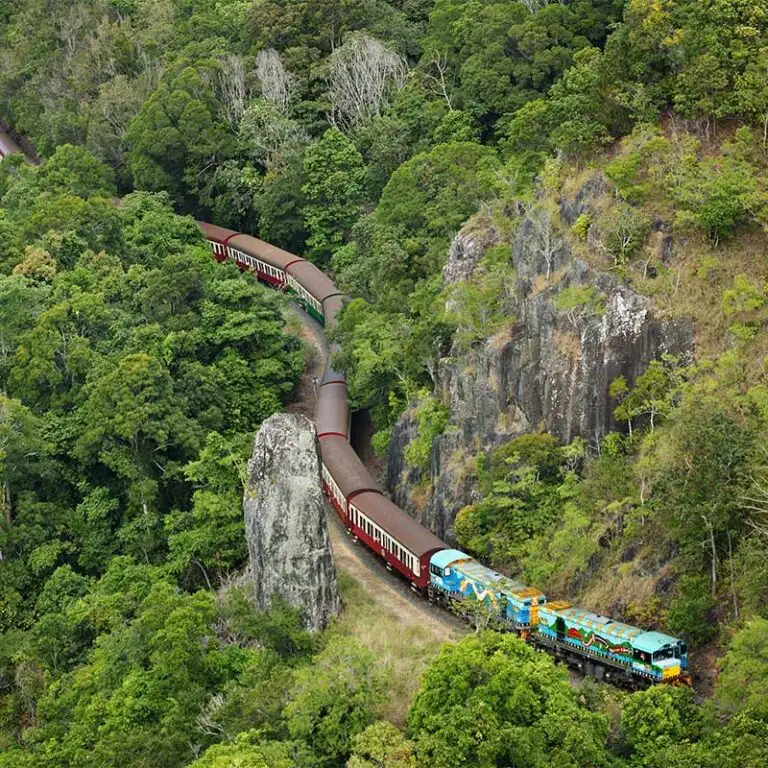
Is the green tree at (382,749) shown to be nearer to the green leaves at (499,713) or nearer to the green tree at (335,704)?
the green leaves at (499,713)

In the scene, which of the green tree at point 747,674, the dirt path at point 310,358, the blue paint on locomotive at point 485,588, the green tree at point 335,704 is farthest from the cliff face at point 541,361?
the green tree at point 335,704

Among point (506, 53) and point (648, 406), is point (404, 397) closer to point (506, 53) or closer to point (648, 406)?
point (648, 406)

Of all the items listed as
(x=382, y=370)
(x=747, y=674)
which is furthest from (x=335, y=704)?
(x=382, y=370)

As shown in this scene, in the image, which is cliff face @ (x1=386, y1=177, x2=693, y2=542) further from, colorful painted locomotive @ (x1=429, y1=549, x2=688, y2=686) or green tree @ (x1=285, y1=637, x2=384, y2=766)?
green tree @ (x1=285, y1=637, x2=384, y2=766)

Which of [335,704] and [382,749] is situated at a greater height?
[335,704]

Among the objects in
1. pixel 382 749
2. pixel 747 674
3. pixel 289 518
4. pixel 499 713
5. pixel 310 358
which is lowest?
pixel 382 749

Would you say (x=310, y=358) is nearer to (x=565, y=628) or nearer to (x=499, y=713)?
(x=565, y=628)
